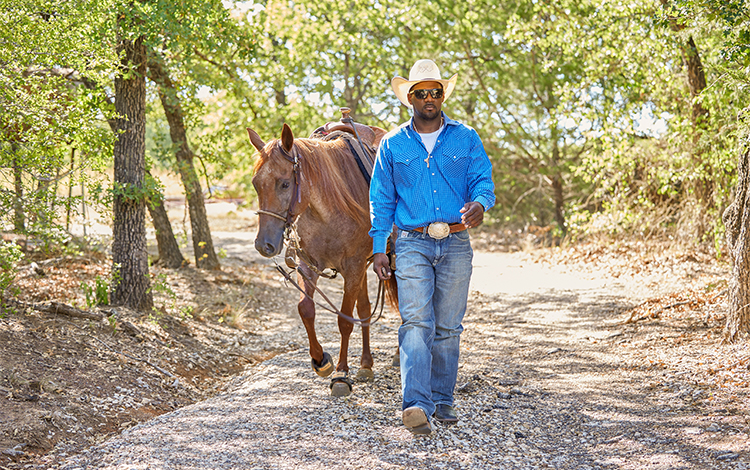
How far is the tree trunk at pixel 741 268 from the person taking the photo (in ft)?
19.4

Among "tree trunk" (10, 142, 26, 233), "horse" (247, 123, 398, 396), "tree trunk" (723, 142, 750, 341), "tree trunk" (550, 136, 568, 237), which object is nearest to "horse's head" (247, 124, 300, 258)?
"horse" (247, 123, 398, 396)

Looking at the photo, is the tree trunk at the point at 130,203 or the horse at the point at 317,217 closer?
the horse at the point at 317,217

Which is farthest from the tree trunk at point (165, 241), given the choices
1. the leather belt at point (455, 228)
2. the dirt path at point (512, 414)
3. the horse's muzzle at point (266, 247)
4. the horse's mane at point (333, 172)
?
the leather belt at point (455, 228)

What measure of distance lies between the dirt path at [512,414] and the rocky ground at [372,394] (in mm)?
17

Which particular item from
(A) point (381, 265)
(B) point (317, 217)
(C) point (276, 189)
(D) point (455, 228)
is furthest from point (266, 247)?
(D) point (455, 228)

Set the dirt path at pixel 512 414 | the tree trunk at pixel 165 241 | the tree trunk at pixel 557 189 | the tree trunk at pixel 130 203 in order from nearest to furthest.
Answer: the dirt path at pixel 512 414 → the tree trunk at pixel 130 203 → the tree trunk at pixel 165 241 → the tree trunk at pixel 557 189

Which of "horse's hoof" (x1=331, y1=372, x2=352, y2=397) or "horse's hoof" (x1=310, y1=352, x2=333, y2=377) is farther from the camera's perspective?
"horse's hoof" (x1=310, y1=352, x2=333, y2=377)

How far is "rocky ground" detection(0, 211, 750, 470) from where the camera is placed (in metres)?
3.88

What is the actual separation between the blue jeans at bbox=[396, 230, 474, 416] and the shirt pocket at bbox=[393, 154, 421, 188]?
1.10 feet

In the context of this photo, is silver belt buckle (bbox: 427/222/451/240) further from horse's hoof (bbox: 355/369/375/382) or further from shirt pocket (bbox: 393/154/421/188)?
horse's hoof (bbox: 355/369/375/382)

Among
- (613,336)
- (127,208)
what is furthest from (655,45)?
(127,208)

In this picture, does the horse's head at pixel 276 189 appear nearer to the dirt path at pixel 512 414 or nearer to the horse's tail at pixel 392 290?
the dirt path at pixel 512 414

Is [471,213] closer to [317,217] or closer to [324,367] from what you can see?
[317,217]

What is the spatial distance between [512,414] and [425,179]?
6.17 ft
